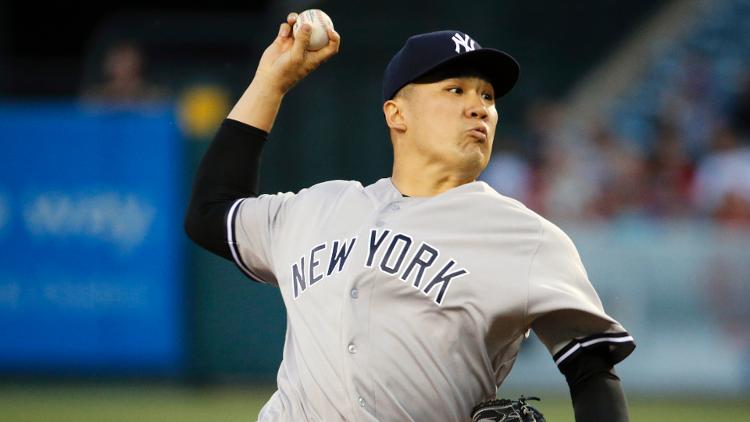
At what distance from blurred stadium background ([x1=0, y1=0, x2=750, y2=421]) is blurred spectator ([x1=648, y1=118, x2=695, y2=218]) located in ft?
0.07

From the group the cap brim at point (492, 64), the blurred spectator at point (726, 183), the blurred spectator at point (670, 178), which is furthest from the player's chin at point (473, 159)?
the blurred spectator at point (726, 183)

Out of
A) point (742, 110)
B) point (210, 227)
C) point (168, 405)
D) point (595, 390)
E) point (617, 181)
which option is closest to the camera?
point (595, 390)

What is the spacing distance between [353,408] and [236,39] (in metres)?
7.83

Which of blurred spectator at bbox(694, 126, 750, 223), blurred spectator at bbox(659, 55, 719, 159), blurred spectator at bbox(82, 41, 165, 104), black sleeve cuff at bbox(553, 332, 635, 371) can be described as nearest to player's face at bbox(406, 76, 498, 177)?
black sleeve cuff at bbox(553, 332, 635, 371)

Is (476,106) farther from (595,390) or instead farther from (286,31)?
(595,390)

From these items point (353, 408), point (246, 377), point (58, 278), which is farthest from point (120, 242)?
point (353, 408)

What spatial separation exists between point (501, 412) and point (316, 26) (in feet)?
4.68

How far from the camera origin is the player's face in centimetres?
398

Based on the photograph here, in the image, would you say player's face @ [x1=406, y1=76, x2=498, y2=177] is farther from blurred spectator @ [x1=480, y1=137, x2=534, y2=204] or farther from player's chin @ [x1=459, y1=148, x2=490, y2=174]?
blurred spectator @ [x1=480, y1=137, x2=534, y2=204]

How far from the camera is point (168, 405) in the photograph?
9.70 m

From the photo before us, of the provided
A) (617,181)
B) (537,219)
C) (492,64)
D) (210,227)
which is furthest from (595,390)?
(617,181)

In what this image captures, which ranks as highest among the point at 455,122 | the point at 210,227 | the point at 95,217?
the point at 455,122

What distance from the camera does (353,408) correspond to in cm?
377

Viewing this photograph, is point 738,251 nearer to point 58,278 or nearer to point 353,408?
point 58,278
